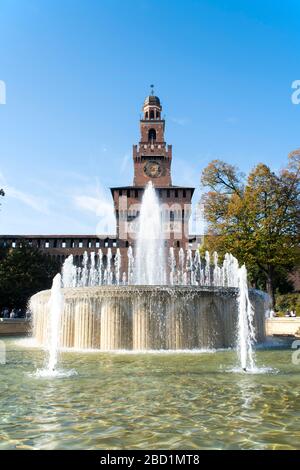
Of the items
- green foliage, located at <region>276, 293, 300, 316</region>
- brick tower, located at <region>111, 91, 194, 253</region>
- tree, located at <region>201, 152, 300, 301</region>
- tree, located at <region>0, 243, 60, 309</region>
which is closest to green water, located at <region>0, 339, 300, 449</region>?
tree, located at <region>201, 152, 300, 301</region>

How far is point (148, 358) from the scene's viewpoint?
11.1 m

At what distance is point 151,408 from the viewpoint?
18.0 ft

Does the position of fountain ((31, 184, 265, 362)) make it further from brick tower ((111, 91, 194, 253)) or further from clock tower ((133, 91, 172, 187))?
clock tower ((133, 91, 172, 187))

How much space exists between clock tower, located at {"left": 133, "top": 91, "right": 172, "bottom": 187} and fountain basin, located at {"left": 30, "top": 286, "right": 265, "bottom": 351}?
43954 millimetres

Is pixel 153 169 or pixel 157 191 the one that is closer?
pixel 157 191

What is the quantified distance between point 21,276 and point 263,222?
21.4 m

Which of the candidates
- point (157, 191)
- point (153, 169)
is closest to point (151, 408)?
point (157, 191)

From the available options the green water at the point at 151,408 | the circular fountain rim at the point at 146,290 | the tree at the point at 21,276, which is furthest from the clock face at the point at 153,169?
the green water at the point at 151,408

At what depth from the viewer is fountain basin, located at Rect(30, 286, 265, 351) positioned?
1320cm

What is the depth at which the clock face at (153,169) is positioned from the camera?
5906cm

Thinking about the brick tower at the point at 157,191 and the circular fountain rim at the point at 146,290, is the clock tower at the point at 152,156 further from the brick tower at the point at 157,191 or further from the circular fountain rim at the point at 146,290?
the circular fountain rim at the point at 146,290

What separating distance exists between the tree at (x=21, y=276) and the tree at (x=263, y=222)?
1687 cm

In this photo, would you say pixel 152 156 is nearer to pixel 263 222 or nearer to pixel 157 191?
pixel 157 191
